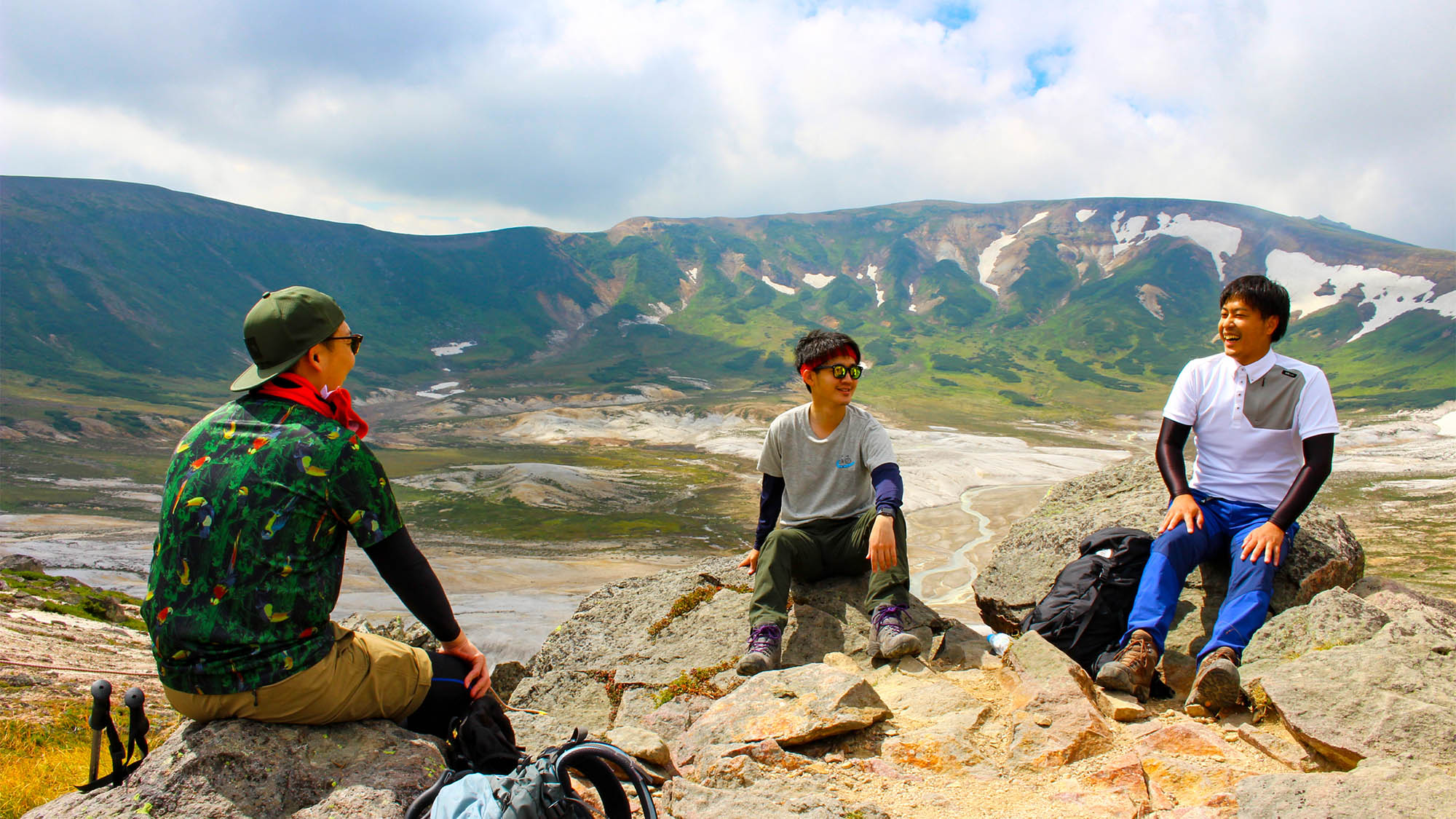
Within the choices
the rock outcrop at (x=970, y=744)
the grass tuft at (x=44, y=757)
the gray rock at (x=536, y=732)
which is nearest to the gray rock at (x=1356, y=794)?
the rock outcrop at (x=970, y=744)

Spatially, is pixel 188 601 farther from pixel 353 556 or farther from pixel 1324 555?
pixel 353 556

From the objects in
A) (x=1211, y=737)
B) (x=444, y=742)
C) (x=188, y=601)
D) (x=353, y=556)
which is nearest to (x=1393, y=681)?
(x=1211, y=737)

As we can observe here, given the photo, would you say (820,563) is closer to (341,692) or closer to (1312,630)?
(1312,630)

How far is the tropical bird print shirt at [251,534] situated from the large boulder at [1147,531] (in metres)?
5.71

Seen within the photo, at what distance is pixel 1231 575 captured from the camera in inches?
230

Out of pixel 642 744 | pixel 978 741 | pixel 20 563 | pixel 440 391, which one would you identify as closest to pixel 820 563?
pixel 978 741

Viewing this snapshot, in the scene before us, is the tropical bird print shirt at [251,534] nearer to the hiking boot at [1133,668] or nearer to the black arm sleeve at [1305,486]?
the hiking boot at [1133,668]

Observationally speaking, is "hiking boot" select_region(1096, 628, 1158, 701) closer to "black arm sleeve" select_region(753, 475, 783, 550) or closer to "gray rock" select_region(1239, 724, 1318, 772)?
"gray rock" select_region(1239, 724, 1318, 772)

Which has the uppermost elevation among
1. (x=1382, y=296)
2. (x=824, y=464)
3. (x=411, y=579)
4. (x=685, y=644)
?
(x=1382, y=296)

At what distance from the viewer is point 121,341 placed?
458 ft

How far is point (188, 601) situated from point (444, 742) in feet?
4.42

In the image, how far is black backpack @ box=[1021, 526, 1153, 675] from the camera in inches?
230

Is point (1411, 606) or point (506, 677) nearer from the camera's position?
point (1411, 606)

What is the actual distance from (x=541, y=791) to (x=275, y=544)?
1486 mm
